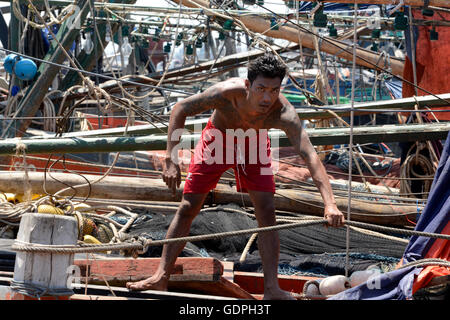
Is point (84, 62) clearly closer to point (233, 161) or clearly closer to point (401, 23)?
point (401, 23)

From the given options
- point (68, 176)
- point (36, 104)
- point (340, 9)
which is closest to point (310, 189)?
point (68, 176)

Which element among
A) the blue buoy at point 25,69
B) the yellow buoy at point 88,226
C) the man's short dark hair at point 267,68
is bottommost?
the yellow buoy at point 88,226

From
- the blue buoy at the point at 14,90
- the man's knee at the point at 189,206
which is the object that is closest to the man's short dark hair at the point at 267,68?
the man's knee at the point at 189,206

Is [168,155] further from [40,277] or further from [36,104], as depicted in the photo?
[36,104]

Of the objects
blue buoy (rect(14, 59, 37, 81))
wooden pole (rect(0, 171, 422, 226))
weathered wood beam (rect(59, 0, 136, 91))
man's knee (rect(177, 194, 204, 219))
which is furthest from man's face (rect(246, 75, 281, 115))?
weathered wood beam (rect(59, 0, 136, 91))

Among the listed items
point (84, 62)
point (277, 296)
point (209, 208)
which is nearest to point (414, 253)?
point (277, 296)

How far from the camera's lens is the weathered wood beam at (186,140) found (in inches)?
243

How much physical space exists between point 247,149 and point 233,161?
120 millimetres

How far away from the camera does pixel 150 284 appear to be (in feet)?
14.3

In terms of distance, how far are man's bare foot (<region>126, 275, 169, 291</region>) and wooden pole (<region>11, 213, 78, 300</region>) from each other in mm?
644

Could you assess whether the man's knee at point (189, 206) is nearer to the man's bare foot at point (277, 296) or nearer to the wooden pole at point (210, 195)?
the man's bare foot at point (277, 296)

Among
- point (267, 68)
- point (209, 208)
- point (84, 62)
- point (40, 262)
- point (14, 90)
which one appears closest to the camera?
point (40, 262)

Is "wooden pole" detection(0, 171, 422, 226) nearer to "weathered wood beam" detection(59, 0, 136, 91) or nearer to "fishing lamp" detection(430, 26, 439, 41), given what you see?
"fishing lamp" detection(430, 26, 439, 41)

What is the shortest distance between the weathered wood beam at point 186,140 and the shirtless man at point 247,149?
62.0 inches
